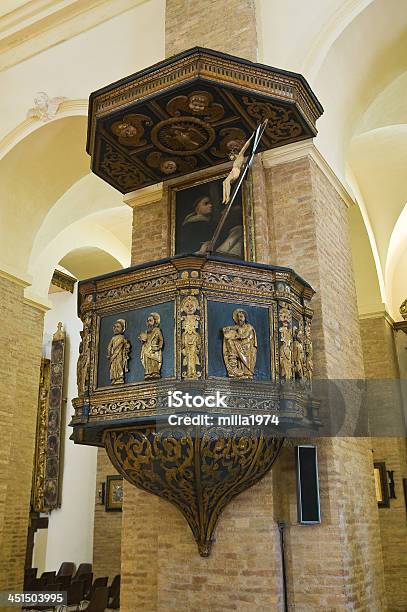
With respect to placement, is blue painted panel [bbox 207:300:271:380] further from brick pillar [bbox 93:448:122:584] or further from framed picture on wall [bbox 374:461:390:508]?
brick pillar [bbox 93:448:122:584]

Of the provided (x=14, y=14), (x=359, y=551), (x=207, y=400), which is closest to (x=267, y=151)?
(x=207, y=400)

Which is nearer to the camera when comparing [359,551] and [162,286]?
[162,286]

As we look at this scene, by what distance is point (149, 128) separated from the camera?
5500mm

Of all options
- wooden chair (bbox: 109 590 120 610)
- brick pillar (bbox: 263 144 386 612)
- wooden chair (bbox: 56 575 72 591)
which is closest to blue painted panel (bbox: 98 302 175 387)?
brick pillar (bbox: 263 144 386 612)

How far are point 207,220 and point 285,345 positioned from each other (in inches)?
75.5

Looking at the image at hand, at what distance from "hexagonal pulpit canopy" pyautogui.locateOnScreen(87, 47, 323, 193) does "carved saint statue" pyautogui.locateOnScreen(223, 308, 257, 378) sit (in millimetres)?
1810

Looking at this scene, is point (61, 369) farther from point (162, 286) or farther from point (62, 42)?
point (162, 286)

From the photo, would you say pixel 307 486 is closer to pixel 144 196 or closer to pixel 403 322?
pixel 144 196

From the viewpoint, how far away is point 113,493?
1242 centimetres

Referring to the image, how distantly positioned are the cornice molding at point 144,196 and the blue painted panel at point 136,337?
2104 mm

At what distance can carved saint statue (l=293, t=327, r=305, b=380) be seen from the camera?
15.3 ft

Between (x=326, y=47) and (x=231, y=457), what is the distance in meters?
4.01

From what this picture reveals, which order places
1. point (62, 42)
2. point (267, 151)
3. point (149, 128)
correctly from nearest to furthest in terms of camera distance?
point (149, 128) → point (267, 151) → point (62, 42)

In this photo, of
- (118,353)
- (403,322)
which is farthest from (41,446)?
(118,353)
